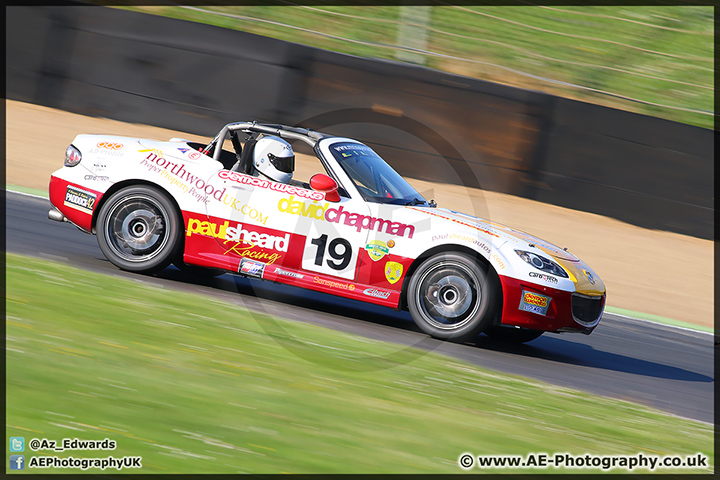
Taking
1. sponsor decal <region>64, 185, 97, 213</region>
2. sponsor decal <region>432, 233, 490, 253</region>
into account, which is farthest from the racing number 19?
sponsor decal <region>64, 185, 97, 213</region>

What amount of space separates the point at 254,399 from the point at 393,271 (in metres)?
2.28

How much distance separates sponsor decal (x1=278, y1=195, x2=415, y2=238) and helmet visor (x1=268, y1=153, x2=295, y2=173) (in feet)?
1.83

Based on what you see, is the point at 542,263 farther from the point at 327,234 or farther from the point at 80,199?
the point at 80,199

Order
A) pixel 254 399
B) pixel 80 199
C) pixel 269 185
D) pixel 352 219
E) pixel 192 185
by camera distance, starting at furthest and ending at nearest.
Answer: pixel 80 199
pixel 192 185
pixel 269 185
pixel 352 219
pixel 254 399

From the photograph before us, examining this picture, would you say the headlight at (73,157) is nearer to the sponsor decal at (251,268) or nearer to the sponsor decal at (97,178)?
the sponsor decal at (97,178)

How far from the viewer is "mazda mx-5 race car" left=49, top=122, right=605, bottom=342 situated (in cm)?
604

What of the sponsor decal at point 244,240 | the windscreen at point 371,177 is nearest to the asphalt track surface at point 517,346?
the sponsor decal at point 244,240

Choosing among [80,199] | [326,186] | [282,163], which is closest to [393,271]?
[326,186]

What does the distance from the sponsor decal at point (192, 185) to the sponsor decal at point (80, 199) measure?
600mm

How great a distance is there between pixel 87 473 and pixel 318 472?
1.03 m

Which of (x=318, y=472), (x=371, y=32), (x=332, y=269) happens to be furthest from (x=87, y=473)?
(x=371, y=32)

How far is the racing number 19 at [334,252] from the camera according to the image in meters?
6.21

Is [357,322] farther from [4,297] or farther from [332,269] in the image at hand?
[4,297]

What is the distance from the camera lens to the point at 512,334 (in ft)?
22.7
